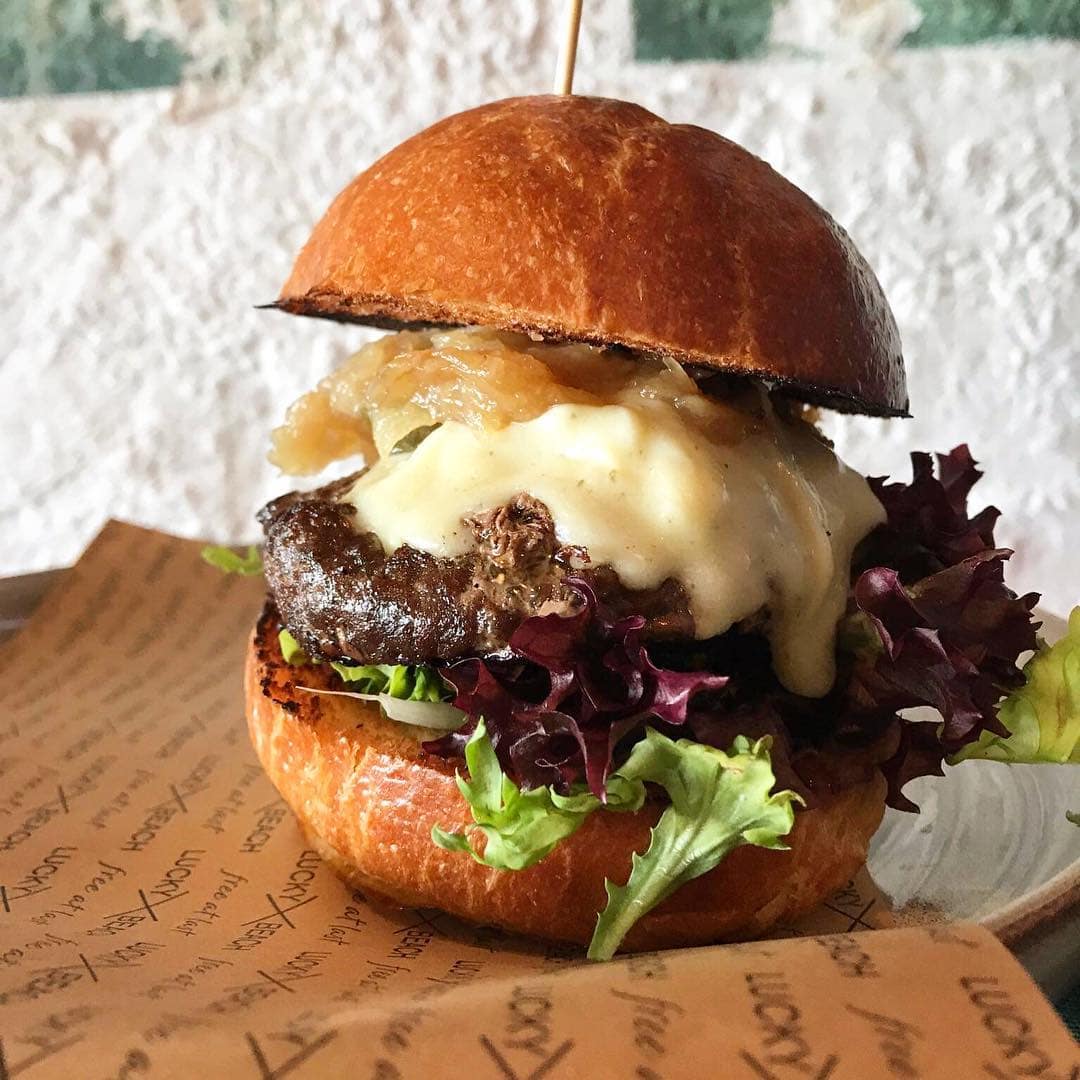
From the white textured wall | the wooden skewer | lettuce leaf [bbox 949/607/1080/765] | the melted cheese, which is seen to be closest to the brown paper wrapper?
lettuce leaf [bbox 949/607/1080/765]

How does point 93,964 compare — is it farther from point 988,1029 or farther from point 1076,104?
point 1076,104

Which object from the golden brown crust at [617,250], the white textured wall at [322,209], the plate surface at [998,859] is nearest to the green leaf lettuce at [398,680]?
the golden brown crust at [617,250]

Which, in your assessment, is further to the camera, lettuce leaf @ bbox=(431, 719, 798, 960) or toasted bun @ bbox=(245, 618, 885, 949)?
toasted bun @ bbox=(245, 618, 885, 949)

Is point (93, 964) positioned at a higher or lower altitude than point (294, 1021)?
lower

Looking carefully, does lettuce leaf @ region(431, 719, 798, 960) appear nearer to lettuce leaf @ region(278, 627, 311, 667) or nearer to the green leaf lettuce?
the green leaf lettuce

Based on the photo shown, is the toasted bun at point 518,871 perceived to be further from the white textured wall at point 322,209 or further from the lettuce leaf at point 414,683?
the white textured wall at point 322,209

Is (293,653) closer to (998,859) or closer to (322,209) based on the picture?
(998,859)

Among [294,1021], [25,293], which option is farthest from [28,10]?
[294,1021]
